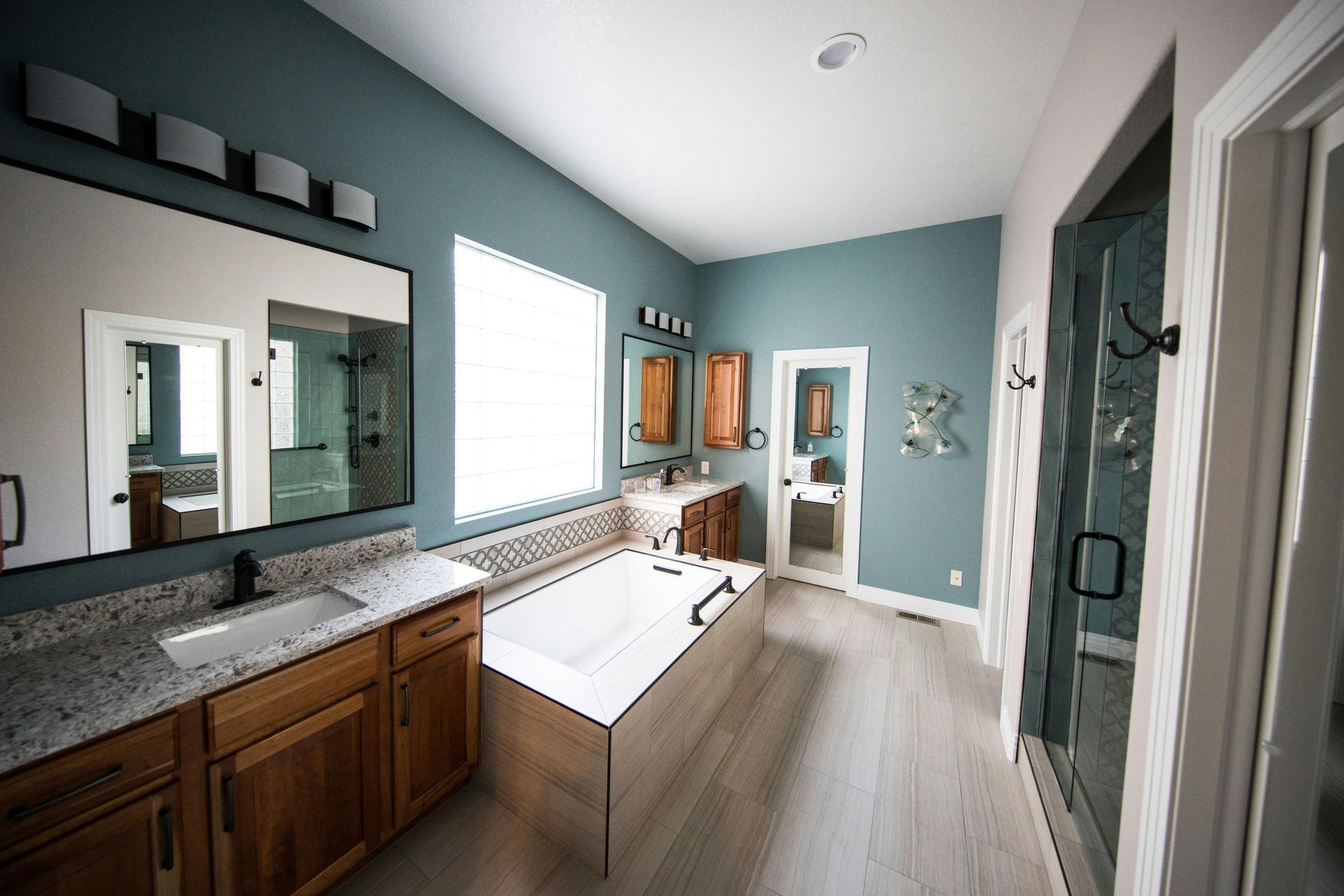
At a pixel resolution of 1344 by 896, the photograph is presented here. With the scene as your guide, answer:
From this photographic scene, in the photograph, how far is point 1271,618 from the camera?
0.68 m

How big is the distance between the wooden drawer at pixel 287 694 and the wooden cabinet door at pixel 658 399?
2488 mm

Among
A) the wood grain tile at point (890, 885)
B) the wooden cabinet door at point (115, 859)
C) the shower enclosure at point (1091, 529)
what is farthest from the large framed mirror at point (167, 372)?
the shower enclosure at point (1091, 529)

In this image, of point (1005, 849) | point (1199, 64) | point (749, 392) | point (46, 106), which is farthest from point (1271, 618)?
point (749, 392)

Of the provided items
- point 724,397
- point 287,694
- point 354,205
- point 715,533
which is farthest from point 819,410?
point 287,694

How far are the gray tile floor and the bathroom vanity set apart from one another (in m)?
0.28

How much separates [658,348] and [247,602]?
9.69 ft

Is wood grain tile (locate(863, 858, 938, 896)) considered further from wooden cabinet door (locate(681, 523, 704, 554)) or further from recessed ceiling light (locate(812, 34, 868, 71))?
recessed ceiling light (locate(812, 34, 868, 71))

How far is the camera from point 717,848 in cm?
154

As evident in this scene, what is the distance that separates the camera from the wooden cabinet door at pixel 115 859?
84 centimetres

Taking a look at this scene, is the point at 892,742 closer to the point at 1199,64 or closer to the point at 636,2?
the point at 1199,64

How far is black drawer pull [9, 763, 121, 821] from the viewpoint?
0.81m

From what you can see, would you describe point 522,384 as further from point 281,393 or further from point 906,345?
point 906,345

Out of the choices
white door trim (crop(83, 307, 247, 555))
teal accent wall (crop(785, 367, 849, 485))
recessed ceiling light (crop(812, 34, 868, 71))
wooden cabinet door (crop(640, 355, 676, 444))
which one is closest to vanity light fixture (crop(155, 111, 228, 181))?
white door trim (crop(83, 307, 247, 555))

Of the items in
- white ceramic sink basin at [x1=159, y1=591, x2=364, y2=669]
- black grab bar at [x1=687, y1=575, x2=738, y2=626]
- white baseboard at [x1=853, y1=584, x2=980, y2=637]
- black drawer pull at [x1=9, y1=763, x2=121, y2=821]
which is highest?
white ceramic sink basin at [x1=159, y1=591, x2=364, y2=669]
